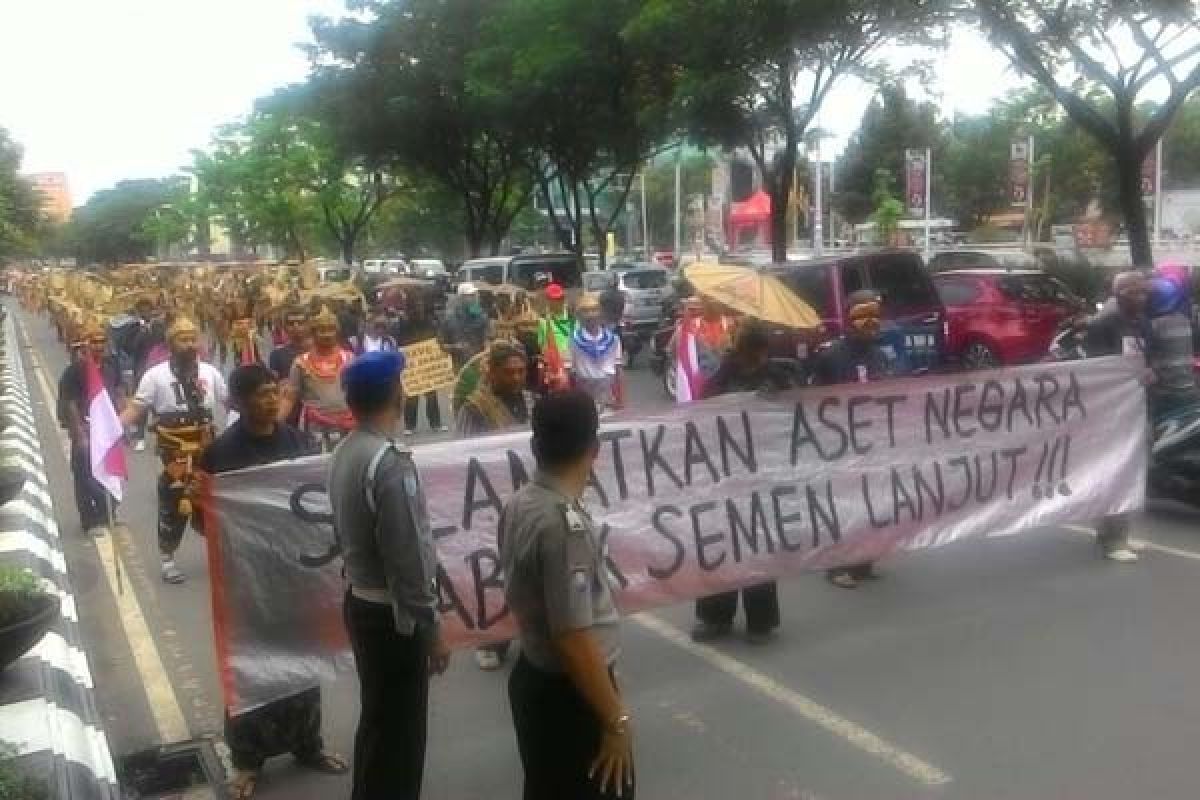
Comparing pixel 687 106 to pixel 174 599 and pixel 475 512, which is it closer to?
pixel 174 599

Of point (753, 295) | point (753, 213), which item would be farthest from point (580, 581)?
point (753, 213)

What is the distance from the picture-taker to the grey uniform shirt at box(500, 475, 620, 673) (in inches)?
109

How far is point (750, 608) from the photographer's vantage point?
6.14m

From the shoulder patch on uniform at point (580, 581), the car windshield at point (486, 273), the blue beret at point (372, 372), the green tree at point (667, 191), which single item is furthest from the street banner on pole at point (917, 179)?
the green tree at point (667, 191)

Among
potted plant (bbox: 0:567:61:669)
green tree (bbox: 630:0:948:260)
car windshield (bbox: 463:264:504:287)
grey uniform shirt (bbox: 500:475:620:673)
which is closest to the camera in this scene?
grey uniform shirt (bbox: 500:475:620:673)

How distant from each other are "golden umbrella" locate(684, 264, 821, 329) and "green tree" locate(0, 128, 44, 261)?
1579 centimetres

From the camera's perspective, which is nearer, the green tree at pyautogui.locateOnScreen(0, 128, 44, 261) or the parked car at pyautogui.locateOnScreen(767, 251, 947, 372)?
the parked car at pyautogui.locateOnScreen(767, 251, 947, 372)

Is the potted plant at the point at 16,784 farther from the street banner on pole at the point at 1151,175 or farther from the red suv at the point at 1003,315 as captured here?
the street banner on pole at the point at 1151,175

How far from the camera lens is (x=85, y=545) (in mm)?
9039

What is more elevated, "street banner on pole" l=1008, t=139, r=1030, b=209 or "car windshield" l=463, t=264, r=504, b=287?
"street banner on pole" l=1008, t=139, r=1030, b=209

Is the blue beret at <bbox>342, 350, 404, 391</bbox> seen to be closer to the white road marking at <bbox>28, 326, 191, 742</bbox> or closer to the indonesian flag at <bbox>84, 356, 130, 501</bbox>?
the white road marking at <bbox>28, 326, 191, 742</bbox>

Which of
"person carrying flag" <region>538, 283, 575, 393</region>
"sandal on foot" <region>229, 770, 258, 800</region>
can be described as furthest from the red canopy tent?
"sandal on foot" <region>229, 770, 258, 800</region>

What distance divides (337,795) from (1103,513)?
4646 mm

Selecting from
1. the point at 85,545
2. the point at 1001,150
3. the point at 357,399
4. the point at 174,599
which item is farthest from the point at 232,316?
the point at 1001,150
